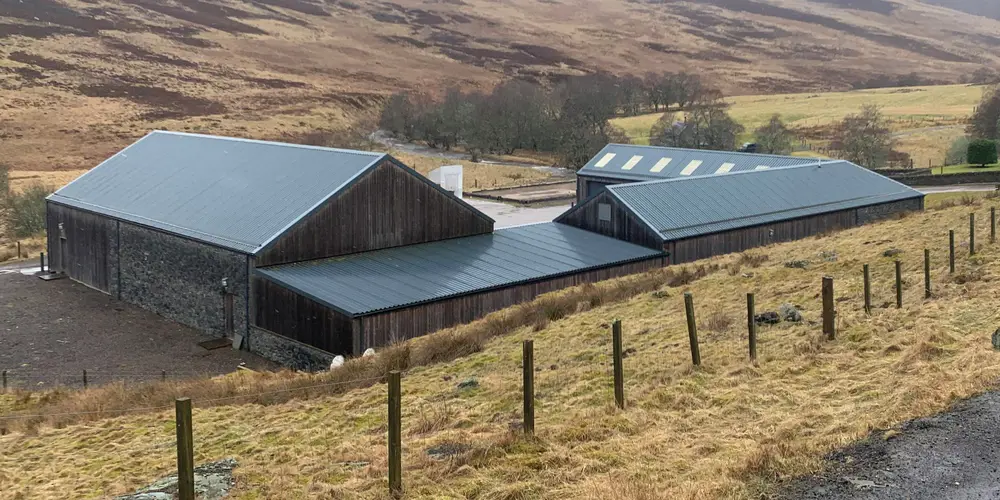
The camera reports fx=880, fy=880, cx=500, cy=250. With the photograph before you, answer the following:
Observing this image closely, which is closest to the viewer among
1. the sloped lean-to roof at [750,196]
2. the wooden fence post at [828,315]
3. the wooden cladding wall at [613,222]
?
the wooden fence post at [828,315]

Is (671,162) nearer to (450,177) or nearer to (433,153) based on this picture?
(450,177)

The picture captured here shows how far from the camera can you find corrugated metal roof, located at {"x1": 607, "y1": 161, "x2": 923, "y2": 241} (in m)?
37.2

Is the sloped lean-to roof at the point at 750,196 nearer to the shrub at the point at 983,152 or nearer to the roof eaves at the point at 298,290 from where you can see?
the roof eaves at the point at 298,290

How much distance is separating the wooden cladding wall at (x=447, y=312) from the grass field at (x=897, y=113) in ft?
180

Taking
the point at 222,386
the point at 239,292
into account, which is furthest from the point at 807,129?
the point at 222,386

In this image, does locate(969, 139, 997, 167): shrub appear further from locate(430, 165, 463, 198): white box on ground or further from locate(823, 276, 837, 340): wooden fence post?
locate(823, 276, 837, 340): wooden fence post

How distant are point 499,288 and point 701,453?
61.1ft

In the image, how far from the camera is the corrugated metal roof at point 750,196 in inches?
1463

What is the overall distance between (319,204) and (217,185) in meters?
7.86

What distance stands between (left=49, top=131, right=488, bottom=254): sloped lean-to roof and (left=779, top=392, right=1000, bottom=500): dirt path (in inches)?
905

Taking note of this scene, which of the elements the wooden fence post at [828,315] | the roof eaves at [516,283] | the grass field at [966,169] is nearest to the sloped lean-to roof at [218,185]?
the roof eaves at [516,283]

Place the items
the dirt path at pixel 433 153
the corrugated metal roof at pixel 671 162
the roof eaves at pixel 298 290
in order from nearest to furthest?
1. the roof eaves at pixel 298 290
2. the corrugated metal roof at pixel 671 162
3. the dirt path at pixel 433 153

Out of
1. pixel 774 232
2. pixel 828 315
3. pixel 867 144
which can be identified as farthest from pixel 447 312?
pixel 867 144

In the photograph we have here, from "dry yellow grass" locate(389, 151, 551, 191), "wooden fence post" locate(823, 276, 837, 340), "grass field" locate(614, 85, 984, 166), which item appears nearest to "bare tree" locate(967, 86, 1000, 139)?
"grass field" locate(614, 85, 984, 166)
